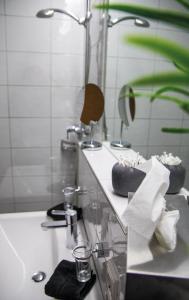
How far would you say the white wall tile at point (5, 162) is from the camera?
168cm

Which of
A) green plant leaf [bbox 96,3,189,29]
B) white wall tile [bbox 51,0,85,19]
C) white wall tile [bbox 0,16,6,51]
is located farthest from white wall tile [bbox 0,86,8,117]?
green plant leaf [bbox 96,3,189,29]

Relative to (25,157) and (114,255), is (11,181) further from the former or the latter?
(114,255)

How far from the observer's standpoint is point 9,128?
1.64m

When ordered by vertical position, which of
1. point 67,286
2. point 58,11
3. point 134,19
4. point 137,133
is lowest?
point 67,286

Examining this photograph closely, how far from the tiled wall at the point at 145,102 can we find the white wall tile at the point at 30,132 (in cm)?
57

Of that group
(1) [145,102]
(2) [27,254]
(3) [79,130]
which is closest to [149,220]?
(1) [145,102]

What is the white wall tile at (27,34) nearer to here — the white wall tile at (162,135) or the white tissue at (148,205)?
the white wall tile at (162,135)

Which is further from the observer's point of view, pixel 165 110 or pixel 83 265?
pixel 83 265

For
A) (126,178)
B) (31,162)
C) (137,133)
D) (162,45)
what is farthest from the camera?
(31,162)

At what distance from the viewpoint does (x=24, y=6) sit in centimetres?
145

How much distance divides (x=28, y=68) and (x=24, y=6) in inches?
13.9

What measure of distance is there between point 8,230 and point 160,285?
1.06 metres

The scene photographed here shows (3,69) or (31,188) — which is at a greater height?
(3,69)

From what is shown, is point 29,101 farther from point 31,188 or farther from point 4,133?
point 31,188
